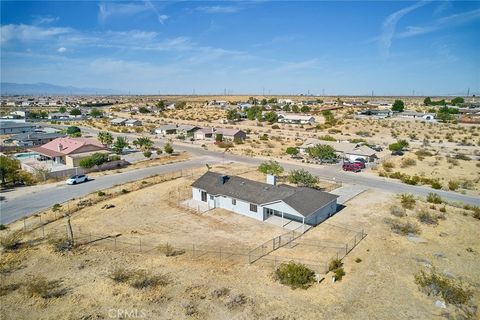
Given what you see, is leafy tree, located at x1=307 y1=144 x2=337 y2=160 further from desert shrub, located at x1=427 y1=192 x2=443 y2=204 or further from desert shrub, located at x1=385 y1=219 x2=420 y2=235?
desert shrub, located at x1=385 y1=219 x2=420 y2=235

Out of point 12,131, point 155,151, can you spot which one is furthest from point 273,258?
point 12,131

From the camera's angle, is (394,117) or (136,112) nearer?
(394,117)

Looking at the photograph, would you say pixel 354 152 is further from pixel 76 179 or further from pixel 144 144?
pixel 76 179

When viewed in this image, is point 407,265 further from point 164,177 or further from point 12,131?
point 12,131

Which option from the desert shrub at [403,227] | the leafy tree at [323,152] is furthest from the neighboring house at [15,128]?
the desert shrub at [403,227]

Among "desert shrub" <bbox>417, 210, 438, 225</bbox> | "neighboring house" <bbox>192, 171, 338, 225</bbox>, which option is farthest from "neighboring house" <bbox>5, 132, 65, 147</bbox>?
"desert shrub" <bbox>417, 210, 438, 225</bbox>

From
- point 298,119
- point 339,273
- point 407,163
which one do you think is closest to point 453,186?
point 407,163

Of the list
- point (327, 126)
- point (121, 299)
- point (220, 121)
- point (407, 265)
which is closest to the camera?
point (121, 299)
